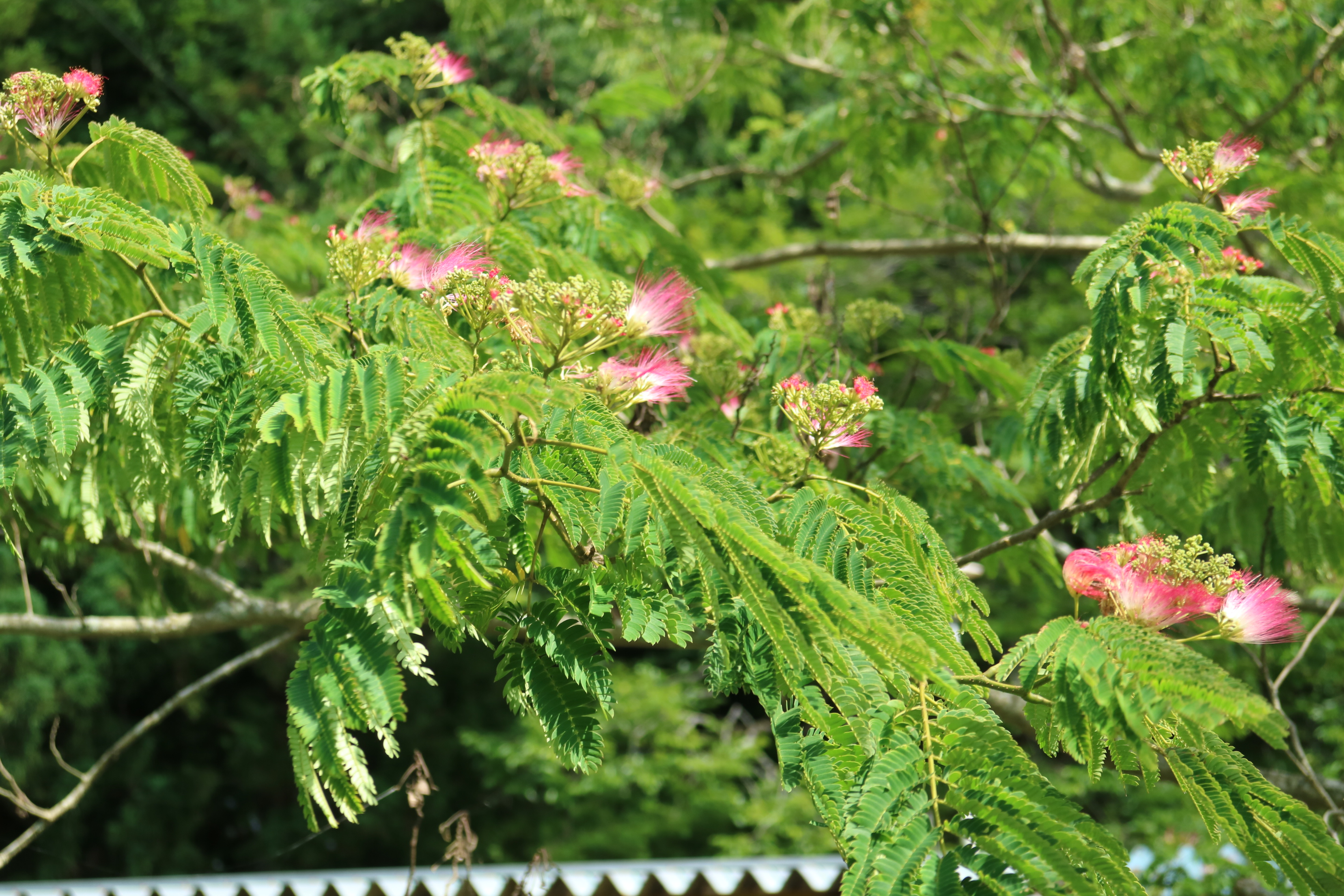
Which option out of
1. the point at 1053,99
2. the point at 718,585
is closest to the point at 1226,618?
the point at 718,585

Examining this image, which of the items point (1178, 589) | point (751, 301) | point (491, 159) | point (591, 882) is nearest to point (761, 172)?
point (751, 301)

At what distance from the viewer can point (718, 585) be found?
5.59 ft

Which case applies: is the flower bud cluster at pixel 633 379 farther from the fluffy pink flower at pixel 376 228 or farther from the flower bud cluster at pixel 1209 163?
the flower bud cluster at pixel 1209 163

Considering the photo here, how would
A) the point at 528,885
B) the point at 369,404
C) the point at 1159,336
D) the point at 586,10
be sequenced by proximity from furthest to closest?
the point at 586,10
the point at 528,885
the point at 1159,336
the point at 369,404

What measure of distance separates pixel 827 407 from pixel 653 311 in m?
0.41

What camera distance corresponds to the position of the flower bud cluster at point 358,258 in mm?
2410

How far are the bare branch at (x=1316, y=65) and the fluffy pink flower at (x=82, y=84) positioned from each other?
4403mm

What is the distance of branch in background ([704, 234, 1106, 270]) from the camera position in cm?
513

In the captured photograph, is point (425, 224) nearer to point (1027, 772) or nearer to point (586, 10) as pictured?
point (1027, 772)

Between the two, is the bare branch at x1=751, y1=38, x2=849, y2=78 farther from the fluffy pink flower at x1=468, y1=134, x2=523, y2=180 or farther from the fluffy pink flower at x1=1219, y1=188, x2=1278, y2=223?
the fluffy pink flower at x1=1219, y1=188, x2=1278, y2=223

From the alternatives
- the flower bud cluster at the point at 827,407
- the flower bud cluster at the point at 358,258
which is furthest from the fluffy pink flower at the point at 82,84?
the flower bud cluster at the point at 827,407

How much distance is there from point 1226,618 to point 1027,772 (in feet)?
1.97

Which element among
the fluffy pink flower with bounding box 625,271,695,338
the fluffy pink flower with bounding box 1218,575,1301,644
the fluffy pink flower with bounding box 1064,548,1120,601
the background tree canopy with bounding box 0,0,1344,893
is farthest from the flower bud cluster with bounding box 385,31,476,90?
the fluffy pink flower with bounding box 1218,575,1301,644

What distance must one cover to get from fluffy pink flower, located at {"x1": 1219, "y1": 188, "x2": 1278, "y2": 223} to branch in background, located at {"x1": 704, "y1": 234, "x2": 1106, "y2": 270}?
165cm
